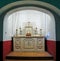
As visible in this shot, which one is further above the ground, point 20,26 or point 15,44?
point 20,26

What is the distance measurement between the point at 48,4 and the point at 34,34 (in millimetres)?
4473

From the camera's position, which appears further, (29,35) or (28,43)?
(29,35)

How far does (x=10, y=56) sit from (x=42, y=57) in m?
1.55

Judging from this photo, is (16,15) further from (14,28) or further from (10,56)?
(10,56)

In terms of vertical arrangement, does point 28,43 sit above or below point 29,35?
below

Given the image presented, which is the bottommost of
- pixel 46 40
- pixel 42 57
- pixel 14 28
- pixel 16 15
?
pixel 42 57

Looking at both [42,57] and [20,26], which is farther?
[20,26]

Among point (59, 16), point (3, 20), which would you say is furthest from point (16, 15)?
point (59, 16)

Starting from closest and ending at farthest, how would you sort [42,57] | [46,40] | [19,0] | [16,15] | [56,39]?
[19,0] < [56,39] < [42,57] < [46,40] < [16,15]

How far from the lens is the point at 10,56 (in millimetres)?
7590

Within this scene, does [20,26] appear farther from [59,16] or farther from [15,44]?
[59,16]

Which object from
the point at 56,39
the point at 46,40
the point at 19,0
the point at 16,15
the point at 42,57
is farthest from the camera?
the point at 16,15

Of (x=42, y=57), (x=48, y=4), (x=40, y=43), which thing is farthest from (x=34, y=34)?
(x=48, y=4)

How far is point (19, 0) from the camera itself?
5871 millimetres
